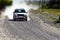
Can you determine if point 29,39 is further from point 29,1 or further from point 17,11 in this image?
point 29,1

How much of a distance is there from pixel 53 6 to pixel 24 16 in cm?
8331

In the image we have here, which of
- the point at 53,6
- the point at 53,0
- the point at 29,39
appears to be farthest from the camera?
the point at 53,0

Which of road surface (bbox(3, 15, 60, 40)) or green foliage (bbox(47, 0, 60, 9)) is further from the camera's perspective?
green foliage (bbox(47, 0, 60, 9))

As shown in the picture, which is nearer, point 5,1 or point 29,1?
point 5,1

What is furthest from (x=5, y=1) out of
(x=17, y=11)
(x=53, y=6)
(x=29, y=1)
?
(x=17, y=11)

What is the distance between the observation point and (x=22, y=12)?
117 ft

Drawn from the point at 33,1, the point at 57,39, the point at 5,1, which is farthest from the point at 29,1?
the point at 57,39

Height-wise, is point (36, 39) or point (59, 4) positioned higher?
point (36, 39)

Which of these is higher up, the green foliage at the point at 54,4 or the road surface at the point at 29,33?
the road surface at the point at 29,33

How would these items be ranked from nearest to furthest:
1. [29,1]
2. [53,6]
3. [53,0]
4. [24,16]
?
1. [24,16]
2. [53,6]
3. [53,0]
4. [29,1]

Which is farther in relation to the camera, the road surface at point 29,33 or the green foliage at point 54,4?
the green foliage at point 54,4

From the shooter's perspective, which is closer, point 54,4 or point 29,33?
point 29,33

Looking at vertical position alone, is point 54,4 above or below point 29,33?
below

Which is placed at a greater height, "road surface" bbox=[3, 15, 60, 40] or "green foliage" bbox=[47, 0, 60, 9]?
"road surface" bbox=[3, 15, 60, 40]
